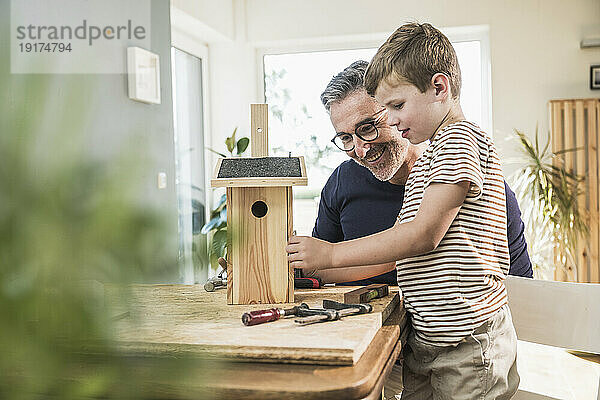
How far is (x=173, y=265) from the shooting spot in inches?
8.9

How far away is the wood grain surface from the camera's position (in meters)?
1.25

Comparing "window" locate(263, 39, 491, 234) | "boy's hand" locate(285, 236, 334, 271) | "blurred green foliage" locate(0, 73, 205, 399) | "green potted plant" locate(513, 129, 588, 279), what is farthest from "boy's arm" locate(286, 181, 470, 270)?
"window" locate(263, 39, 491, 234)

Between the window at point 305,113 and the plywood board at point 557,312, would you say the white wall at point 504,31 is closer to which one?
the window at point 305,113

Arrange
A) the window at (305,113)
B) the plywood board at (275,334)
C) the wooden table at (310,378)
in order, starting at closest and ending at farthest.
Result: the wooden table at (310,378) < the plywood board at (275,334) < the window at (305,113)

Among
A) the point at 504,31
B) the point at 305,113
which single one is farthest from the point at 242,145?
the point at 504,31

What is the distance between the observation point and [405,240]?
45.7 inches

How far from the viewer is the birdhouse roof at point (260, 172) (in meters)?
1.23

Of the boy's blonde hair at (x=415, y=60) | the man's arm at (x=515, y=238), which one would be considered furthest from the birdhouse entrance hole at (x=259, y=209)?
the man's arm at (x=515, y=238)

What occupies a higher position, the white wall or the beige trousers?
the white wall

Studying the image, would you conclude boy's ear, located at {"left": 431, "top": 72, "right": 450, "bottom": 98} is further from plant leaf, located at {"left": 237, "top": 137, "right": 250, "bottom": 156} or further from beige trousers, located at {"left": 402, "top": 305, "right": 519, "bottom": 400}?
plant leaf, located at {"left": 237, "top": 137, "right": 250, "bottom": 156}

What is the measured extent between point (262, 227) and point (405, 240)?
28cm

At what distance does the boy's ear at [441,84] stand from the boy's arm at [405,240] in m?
0.24

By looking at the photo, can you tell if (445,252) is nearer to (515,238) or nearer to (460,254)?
(460,254)

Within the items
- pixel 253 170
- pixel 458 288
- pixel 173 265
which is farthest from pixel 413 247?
pixel 173 265
